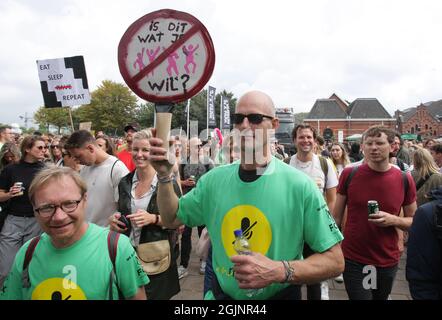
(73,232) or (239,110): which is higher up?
(239,110)

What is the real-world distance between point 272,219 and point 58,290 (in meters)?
1.09

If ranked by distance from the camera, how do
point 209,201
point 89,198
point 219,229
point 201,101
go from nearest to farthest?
point 219,229
point 209,201
point 89,198
point 201,101

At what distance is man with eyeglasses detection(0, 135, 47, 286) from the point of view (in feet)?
13.6

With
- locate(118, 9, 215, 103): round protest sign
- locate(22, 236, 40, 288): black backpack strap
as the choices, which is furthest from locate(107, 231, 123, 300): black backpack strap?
locate(118, 9, 215, 103): round protest sign

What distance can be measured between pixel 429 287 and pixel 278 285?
0.79 m

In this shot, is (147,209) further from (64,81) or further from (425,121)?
(425,121)

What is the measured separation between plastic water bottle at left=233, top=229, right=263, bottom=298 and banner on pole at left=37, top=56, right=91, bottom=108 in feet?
18.2

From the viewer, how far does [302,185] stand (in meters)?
1.79

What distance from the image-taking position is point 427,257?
1843 mm

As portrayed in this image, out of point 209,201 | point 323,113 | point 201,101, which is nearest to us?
point 209,201

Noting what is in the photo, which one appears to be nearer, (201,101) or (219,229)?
(219,229)

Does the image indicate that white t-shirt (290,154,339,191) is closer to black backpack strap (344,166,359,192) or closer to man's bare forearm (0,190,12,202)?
black backpack strap (344,166,359,192)
